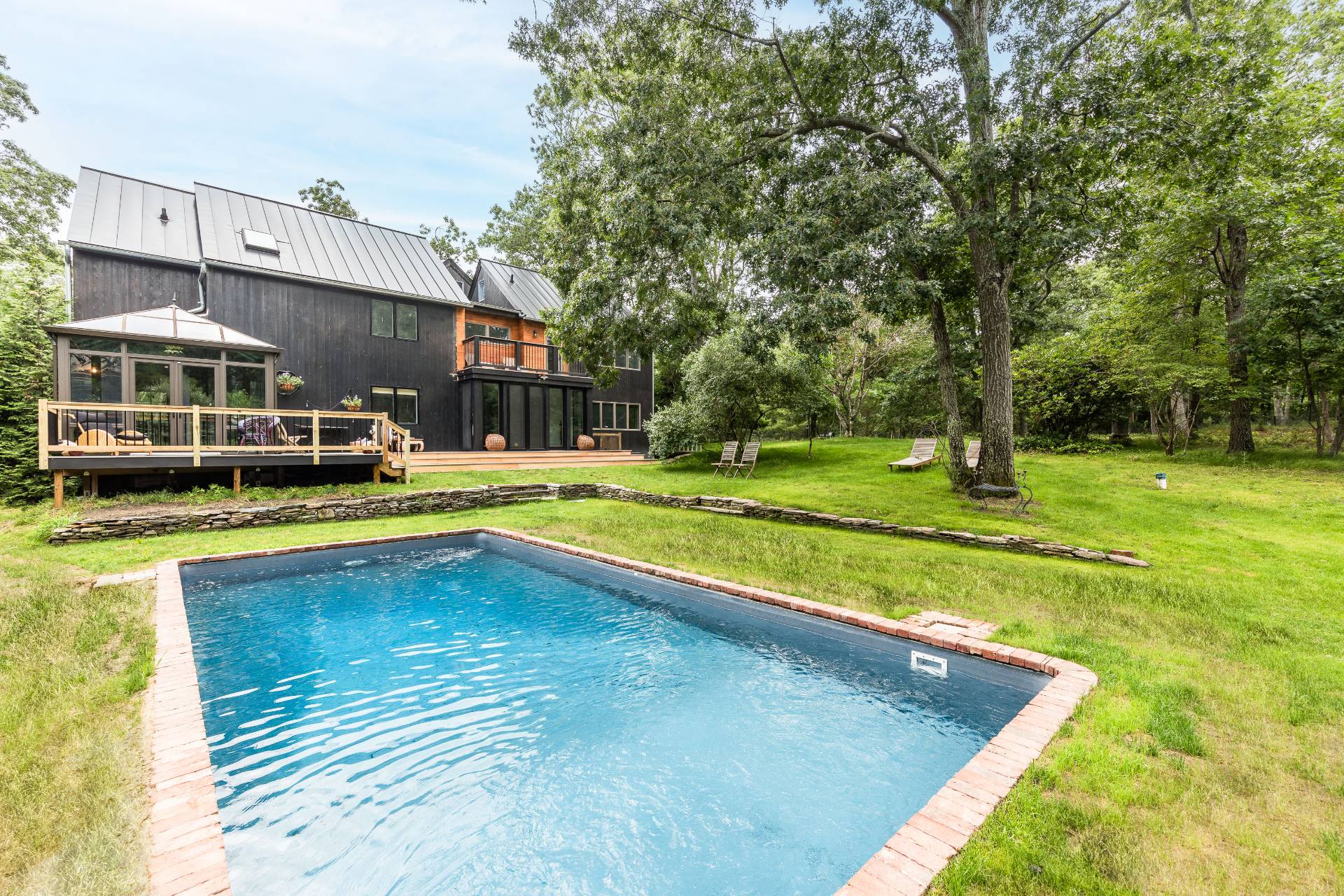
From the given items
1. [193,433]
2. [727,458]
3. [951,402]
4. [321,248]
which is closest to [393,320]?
[321,248]

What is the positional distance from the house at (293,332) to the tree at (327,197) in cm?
1121

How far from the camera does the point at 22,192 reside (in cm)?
1914

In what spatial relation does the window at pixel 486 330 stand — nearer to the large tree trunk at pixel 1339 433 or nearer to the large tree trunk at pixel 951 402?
the large tree trunk at pixel 951 402

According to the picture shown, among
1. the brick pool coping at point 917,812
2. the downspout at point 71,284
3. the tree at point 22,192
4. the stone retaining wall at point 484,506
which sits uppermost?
the tree at point 22,192

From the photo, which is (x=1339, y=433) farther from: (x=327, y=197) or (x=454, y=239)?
(x=327, y=197)

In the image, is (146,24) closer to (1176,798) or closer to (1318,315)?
(1176,798)

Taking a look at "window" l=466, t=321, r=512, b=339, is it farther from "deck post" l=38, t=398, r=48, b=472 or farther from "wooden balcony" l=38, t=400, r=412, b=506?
"deck post" l=38, t=398, r=48, b=472

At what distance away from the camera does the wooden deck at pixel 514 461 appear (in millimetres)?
14141

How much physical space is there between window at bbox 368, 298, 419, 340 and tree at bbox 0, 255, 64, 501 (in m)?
6.08

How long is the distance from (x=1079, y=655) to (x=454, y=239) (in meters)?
30.9

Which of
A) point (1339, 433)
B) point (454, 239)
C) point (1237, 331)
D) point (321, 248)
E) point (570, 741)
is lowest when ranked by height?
point (570, 741)

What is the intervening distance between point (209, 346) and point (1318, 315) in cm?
2294

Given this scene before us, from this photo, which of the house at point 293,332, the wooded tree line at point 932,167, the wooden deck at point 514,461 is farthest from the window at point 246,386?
the wooded tree line at point 932,167

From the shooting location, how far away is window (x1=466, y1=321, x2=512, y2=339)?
718 inches
